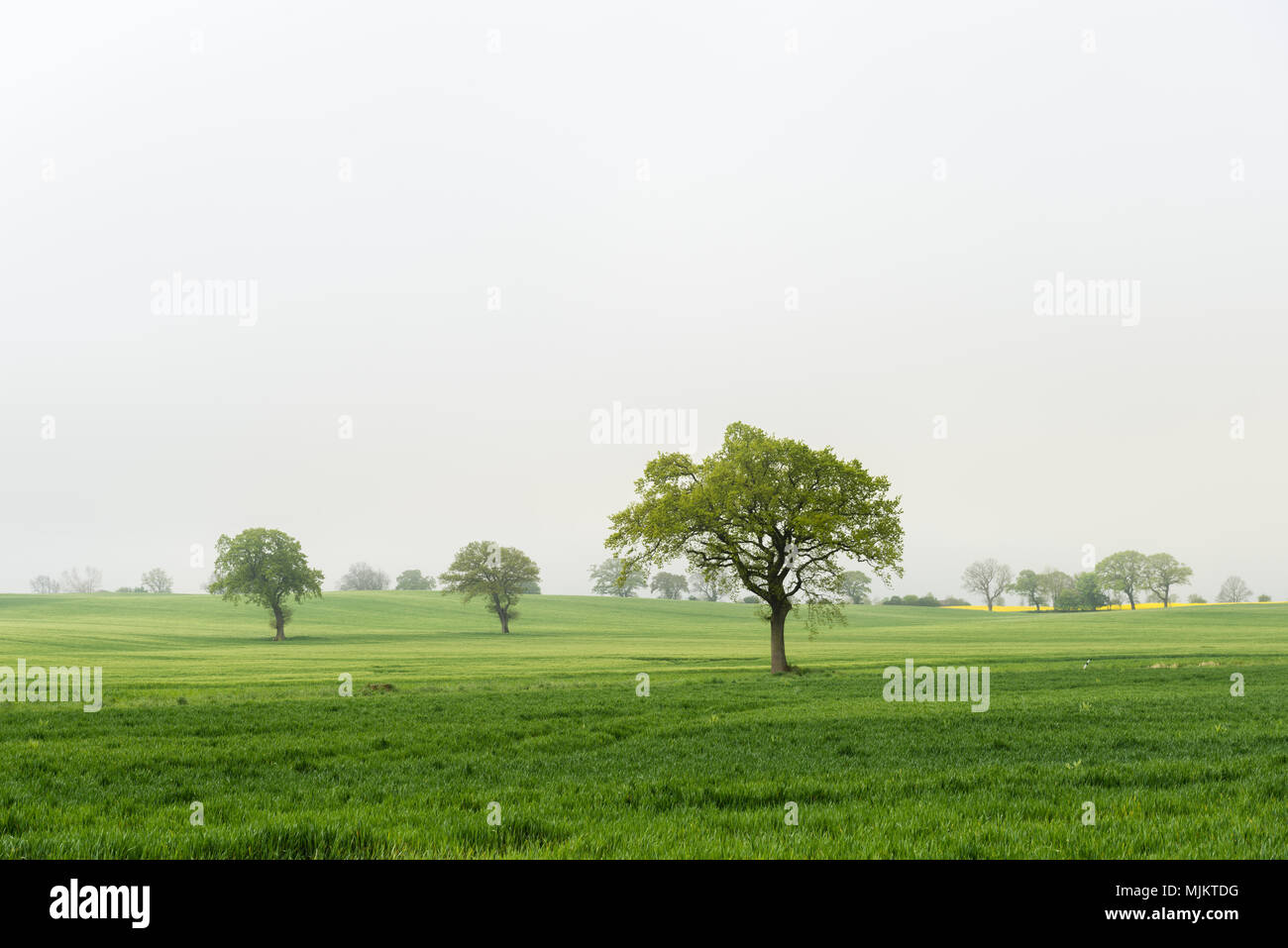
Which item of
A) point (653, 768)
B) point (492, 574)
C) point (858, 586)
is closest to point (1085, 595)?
point (858, 586)

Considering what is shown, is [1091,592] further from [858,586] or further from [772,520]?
[772,520]

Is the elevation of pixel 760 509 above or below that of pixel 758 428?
below

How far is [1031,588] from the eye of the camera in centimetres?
17575

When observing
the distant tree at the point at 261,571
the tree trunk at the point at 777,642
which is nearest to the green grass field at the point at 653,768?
the tree trunk at the point at 777,642

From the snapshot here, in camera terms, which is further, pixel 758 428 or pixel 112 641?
pixel 112 641

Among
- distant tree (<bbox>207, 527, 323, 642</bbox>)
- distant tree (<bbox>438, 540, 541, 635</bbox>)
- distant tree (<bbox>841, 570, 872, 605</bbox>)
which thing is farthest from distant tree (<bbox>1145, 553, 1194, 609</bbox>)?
distant tree (<bbox>207, 527, 323, 642</bbox>)

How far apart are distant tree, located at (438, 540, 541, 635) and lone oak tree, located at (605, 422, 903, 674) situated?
6892 cm

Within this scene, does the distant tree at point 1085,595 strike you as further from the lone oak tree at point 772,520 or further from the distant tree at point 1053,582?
the lone oak tree at point 772,520

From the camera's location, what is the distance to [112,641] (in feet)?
224

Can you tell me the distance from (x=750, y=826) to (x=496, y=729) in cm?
1020

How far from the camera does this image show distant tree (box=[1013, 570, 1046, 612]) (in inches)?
6891
